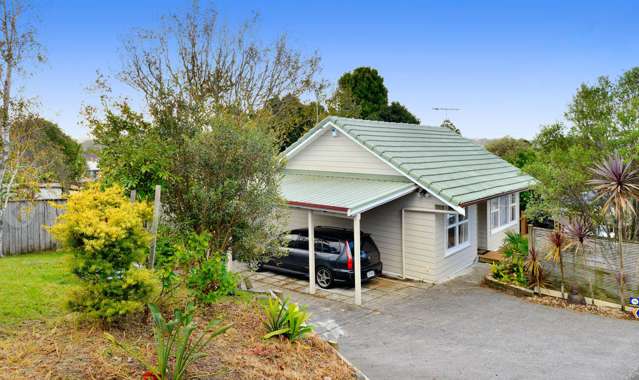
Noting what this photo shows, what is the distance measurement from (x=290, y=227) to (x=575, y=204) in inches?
358

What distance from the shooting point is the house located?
43.4 ft

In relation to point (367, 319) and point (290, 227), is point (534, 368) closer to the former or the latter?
point (367, 319)

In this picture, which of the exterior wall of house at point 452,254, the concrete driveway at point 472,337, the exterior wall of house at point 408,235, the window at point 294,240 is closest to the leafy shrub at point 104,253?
the concrete driveway at point 472,337

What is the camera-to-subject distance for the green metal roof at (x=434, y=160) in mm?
13812

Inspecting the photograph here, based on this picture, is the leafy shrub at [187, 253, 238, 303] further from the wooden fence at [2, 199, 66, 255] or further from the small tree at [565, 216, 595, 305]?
the wooden fence at [2, 199, 66, 255]

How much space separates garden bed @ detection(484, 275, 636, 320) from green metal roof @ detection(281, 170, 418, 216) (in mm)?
3632

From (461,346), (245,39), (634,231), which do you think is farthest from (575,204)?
(245,39)

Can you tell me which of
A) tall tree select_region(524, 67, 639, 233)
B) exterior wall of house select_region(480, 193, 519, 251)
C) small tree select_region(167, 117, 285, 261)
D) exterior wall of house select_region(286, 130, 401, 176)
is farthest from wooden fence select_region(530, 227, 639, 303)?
small tree select_region(167, 117, 285, 261)

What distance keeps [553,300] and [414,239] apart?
13.2ft

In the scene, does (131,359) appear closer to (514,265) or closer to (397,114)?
(514,265)

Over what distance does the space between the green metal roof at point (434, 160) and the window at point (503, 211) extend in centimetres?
106

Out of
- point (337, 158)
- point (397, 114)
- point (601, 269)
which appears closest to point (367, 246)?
point (337, 158)

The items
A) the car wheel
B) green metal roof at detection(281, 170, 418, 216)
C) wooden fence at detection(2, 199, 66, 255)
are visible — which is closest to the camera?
green metal roof at detection(281, 170, 418, 216)

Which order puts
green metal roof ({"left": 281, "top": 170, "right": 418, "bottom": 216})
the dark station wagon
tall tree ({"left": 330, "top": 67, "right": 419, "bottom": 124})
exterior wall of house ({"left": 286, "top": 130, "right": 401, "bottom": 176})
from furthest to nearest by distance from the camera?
tall tree ({"left": 330, "top": 67, "right": 419, "bottom": 124}) < exterior wall of house ({"left": 286, "top": 130, "right": 401, "bottom": 176}) < the dark station wagon < green metal roof ({"left": 281, "top": 170, "right": 418, "bottom": 216})
